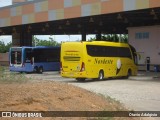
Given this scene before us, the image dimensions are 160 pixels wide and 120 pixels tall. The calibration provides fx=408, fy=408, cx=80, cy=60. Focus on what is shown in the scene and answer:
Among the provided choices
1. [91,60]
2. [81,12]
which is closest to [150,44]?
[81,12]

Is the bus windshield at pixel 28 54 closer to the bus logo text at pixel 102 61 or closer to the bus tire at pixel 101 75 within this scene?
the bus logo text at pixel 102 61

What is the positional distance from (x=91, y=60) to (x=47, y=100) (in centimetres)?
1679

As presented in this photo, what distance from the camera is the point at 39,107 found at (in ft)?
27.3

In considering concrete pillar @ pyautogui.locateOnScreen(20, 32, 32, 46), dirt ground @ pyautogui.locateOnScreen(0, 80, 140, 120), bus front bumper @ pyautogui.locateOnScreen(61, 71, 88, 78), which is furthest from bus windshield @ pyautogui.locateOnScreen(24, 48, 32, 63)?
dirt ground @ pyautogui.locateOnScreen(0, 80, 140, 120)

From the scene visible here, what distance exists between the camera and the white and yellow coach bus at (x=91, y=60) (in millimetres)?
25203

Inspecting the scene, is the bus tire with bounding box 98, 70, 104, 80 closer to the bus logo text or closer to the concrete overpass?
the bus logo text

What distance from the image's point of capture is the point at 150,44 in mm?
39250

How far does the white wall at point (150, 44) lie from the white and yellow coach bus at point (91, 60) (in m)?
10.3

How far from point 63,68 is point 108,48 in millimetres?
3636

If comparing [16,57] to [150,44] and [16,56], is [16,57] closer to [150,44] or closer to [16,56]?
[16,56]

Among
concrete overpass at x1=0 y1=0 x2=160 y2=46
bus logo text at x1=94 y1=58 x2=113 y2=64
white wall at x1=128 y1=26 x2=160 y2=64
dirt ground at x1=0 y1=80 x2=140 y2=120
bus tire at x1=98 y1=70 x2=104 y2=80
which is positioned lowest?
bus tire at x1=98 y1=70 x2=104 y2=80

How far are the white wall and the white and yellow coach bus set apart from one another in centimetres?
1027

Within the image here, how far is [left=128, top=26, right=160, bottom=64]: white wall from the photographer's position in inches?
1521

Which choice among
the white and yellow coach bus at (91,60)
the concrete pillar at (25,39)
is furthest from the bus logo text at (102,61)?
the concrete pillar at (25,39)
